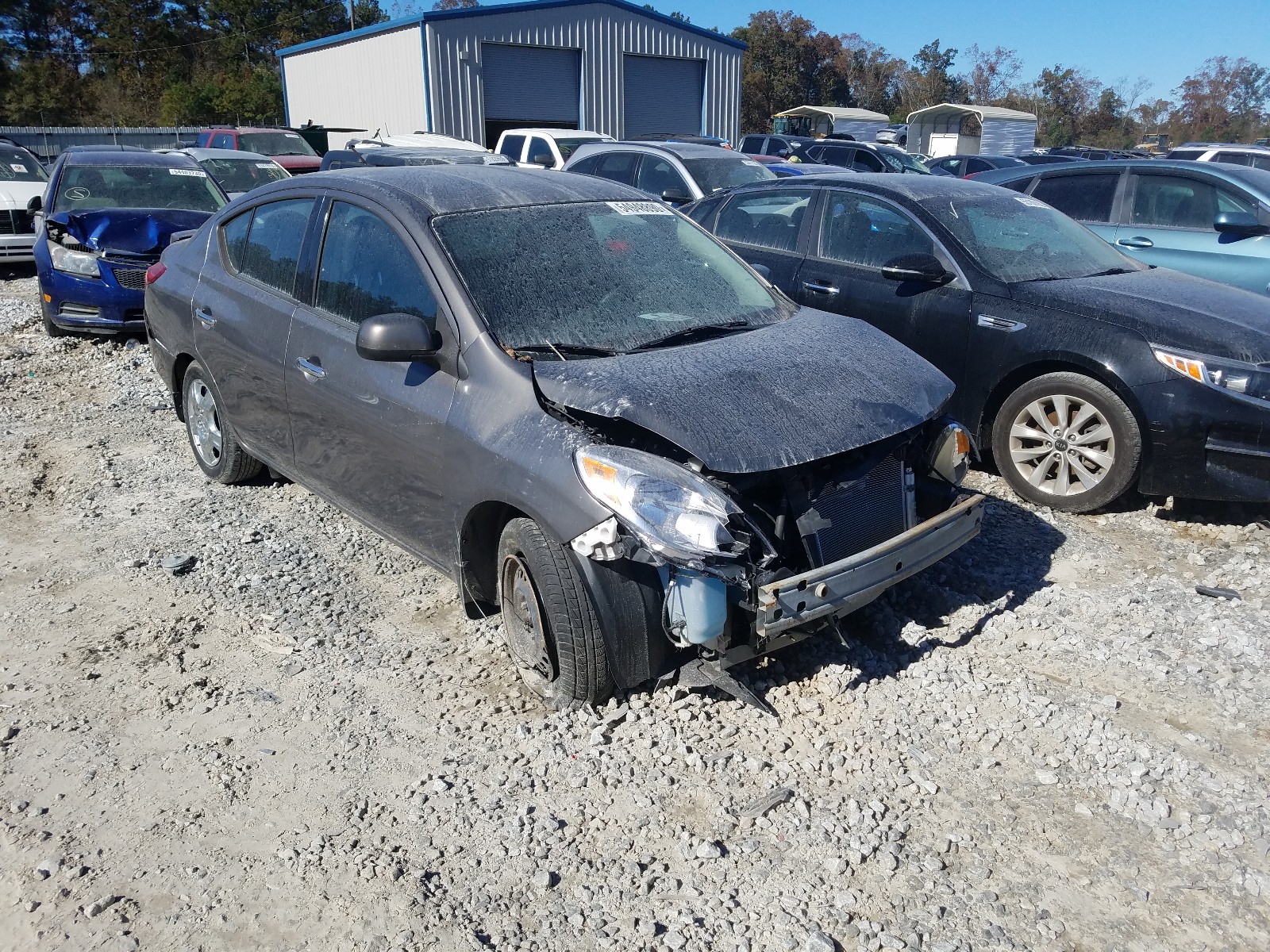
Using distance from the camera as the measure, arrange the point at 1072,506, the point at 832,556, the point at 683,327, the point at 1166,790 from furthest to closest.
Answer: the point at 1072,506
the point at 683,327
the point at 832,556
the point at 1166,790

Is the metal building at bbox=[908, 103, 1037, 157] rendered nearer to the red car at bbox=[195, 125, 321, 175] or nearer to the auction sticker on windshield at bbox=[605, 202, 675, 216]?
the red car at bbox=[195, 125, 321, 175]

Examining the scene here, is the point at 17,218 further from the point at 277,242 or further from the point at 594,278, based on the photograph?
the point at 594,278

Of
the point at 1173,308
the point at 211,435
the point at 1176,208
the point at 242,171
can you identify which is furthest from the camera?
the point at 242,171

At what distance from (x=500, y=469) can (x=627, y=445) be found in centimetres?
47

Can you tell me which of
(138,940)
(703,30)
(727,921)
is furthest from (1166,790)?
(703,30)

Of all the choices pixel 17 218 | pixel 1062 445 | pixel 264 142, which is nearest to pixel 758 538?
pixel 1062 445

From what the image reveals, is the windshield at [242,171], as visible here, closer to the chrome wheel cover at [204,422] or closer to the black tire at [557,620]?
Answer: the chrome wheel cover at [204,422]

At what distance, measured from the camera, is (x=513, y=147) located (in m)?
18.5

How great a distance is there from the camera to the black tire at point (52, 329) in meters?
9.35

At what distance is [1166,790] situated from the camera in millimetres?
3219

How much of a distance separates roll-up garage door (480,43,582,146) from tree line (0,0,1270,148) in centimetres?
913

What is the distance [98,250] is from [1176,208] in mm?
9384

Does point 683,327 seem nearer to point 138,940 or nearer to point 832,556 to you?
point 832,556

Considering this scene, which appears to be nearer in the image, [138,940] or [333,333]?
[138,940]
